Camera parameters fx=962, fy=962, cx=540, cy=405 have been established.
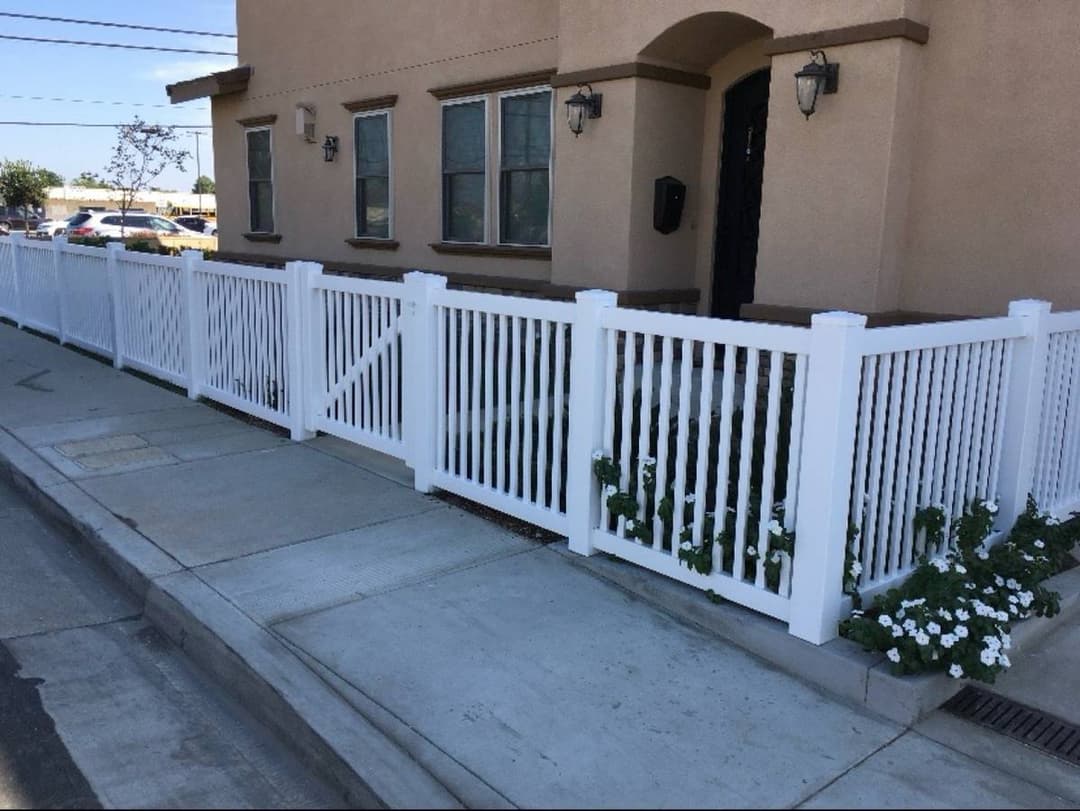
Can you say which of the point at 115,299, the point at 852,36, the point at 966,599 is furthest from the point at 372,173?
the point at 966,599

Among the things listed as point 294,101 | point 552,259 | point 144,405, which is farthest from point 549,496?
point 294,101

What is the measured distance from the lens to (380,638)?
4.12 metres

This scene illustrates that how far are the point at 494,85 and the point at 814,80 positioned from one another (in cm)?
421

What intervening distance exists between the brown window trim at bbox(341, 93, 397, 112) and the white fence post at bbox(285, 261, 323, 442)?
4.81m

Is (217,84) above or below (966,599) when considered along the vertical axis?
above

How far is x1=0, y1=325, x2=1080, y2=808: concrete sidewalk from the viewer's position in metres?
3.18

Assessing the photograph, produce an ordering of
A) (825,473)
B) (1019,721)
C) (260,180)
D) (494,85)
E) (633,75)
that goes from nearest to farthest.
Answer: (1019,721) < (825,473) < (633,75) < (494,85) < (260,180)

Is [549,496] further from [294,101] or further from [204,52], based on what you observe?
[204,52]

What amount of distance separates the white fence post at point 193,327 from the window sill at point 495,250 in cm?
288

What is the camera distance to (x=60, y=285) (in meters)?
11.9

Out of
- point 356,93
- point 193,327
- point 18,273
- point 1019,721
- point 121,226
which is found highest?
point 356,93

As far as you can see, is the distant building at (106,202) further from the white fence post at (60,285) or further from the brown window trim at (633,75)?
the brown window trim at (633,75)

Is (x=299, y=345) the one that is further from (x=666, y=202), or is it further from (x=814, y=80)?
(x=814, y=80)

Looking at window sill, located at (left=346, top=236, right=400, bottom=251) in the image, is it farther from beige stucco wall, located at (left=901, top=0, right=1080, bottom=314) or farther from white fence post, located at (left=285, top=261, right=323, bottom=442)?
beige stucco wall, located at (left=901, top=0, right=1080, bottom=314)
